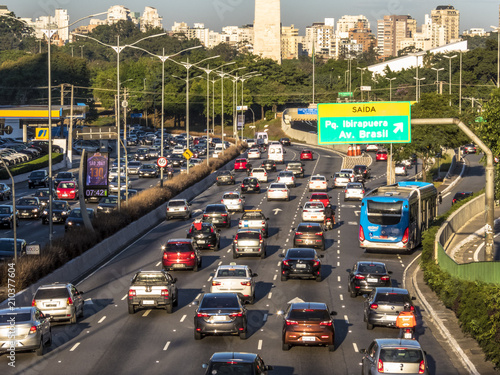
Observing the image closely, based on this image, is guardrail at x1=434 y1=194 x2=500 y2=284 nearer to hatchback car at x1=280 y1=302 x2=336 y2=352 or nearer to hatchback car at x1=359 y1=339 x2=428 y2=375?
hatchback car at x1=280 y1=302 x2=336 y2=352

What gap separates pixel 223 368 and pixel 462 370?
8781mm

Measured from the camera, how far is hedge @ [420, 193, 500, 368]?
25719mm

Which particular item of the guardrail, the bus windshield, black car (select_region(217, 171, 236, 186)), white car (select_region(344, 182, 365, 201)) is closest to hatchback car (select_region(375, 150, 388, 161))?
black car (select_region(217, 171, 236, 186))

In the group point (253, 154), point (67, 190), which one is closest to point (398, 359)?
point (67, 190)

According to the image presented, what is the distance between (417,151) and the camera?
83562 millimetres

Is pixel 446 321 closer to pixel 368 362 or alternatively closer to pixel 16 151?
pixel 368 362

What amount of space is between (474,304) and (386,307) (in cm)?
299

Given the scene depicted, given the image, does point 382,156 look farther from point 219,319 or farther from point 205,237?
point 219,319

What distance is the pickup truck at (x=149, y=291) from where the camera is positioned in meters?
31.5

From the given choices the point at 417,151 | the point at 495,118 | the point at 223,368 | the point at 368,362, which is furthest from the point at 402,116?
the point at 417,151

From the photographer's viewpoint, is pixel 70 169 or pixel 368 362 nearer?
pixel 368 362

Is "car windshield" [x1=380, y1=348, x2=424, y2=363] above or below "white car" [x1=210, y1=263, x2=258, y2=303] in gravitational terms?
above

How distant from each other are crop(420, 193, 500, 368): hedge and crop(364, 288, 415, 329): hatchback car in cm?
212

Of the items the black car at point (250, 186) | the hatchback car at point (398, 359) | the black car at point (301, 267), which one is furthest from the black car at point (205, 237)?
the black car at point (250, 186)
